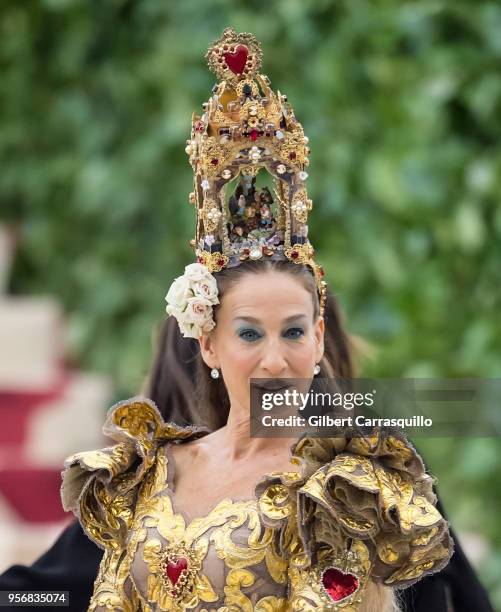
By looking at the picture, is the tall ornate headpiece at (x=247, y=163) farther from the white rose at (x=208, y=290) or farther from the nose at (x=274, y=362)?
the nose at (x=274, y=362)

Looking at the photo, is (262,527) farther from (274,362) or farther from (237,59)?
(237,59)

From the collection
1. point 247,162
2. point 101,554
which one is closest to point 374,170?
point 101,554

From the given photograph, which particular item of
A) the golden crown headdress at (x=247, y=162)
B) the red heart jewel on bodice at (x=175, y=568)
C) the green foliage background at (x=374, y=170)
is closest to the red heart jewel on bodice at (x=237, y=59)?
the golden crown headdress at (x=247, y=162)

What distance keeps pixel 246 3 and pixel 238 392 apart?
2579 millimetres

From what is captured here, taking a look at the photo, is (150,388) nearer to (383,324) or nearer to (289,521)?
(289,521)

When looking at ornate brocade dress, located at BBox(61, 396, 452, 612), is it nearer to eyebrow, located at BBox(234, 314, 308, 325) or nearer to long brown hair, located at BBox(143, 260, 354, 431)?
long brown hair, located at BBox(143, 260, 354, 431)

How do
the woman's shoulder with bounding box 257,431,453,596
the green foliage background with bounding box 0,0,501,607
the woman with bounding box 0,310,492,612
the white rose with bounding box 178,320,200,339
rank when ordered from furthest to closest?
the green foliage background with bounding box 0,0,501,607 → the woman with bounding box 0,310,492,612 → the white rose with bounding box 178,320,200,339 → the woman's shoulder with bounding box 257,431,453,596

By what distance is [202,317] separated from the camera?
8.45ft

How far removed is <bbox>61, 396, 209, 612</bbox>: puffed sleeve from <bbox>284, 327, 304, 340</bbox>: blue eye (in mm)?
298

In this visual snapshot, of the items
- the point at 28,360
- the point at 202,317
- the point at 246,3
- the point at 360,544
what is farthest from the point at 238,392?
the point at 28,360

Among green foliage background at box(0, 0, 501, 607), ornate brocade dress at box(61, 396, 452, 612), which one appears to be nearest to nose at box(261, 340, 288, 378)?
ornate brocade dress at box(61, 396, 452, 612)

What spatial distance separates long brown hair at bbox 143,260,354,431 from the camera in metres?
2.57

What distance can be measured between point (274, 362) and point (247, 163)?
30 cm

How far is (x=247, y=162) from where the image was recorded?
2586mm
